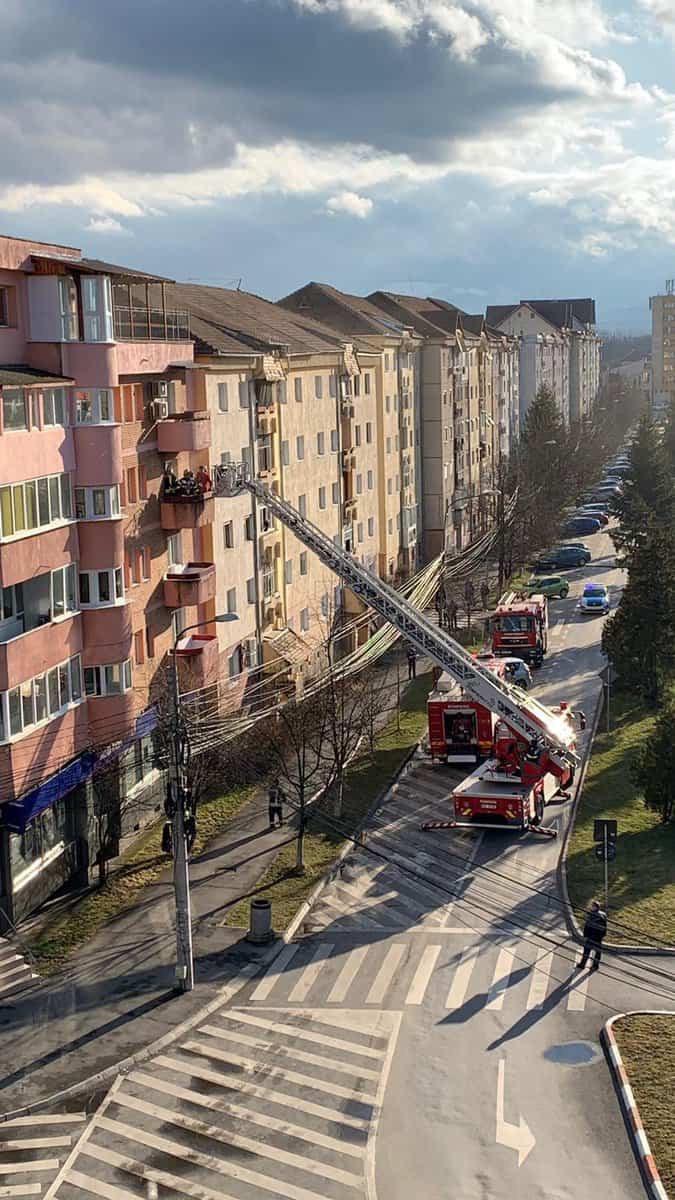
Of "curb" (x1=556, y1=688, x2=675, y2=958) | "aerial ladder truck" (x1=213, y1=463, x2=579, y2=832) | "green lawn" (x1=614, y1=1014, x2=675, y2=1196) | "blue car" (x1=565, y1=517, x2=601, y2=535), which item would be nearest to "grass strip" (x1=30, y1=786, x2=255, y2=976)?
"aerial ladder truck" (x1=213, y1=463, x2=579, y2=832)

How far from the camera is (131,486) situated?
3931 cm

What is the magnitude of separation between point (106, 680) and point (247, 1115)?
48.5 ft

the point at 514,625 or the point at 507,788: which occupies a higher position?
the point at 514,625

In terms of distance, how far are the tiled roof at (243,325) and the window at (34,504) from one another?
43.9 ft

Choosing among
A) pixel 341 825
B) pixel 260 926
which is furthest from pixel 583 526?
pixel 260 926

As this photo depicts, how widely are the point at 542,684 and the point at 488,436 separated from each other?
165 ft

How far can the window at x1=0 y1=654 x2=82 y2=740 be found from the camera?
31344mm

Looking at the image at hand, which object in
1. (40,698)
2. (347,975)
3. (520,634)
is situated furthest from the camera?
(520,634)

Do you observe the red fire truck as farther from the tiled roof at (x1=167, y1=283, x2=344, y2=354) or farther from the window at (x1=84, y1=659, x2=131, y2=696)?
the tiled roof at (x1=167, y1=283, x2=344, y2=354)

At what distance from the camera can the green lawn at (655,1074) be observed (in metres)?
22.5

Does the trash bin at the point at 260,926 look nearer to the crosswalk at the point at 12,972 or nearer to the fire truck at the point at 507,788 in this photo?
the crosswalk at the point at 12,972

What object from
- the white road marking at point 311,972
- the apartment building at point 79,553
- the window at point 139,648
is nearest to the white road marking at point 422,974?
the white road marking at point 311,972

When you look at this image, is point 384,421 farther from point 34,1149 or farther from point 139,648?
point 34,1149

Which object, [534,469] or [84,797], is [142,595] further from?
[534,469]
